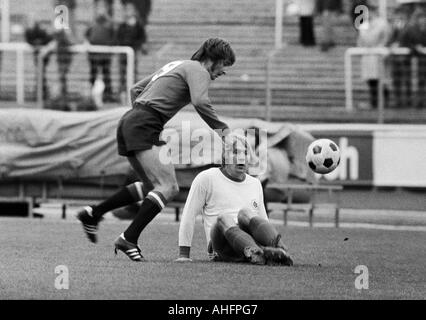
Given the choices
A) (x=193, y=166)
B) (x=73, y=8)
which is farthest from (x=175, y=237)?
(x=73, y=8)

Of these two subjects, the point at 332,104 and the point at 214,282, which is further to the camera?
the point at 332,104

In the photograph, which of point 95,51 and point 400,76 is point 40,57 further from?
point 400,76

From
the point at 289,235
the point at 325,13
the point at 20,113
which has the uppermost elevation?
the point at 325,13

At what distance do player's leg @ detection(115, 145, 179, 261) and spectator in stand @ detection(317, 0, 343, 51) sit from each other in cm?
1541

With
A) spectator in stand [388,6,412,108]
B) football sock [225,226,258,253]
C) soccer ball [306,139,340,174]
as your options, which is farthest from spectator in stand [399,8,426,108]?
football sock [225,226,258,253]

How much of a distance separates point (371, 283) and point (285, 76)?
15.4 metres

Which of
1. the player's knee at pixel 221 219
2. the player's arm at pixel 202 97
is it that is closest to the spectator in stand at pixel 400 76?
the player's arm at pixel 202 97

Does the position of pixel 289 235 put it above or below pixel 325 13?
below

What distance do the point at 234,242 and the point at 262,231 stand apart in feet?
0.87

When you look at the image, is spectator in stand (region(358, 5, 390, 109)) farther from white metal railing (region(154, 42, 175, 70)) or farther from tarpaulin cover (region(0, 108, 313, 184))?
tarpaulin cover (region(0, 108, 313, 184))

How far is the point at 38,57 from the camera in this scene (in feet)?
78.7

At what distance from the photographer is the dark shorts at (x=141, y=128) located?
11.3 m

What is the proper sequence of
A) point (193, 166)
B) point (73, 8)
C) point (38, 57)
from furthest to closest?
point (73, 8) → point (38, 57) → point (193, 166)
